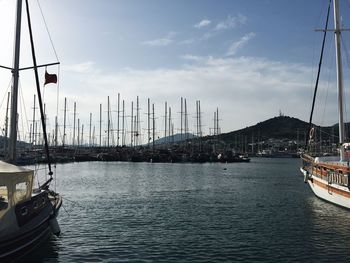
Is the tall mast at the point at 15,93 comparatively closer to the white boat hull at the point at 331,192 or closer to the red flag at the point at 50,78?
the red flag at the point at 50,78

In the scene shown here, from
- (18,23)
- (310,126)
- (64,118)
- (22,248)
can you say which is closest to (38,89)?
(18,23)

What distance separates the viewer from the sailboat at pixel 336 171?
31080mm

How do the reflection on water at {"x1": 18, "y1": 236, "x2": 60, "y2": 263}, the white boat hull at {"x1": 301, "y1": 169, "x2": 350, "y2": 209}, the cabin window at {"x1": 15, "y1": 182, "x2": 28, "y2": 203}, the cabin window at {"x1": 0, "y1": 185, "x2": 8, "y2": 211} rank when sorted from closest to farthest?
the cabin window at {"x1": 0, "y1": 185, "x2": 8, "y2": 211} → the cabin window at {"x1": 15, "y1": 182, "x2": 28, "y2": 203} → the reflection on water at {"x1": 18, "y1": 236, "x2": 60, "y2": 263} → the white boat hull at {"x1": 301, "y1": 169, "x2": 350, "y2": 209}

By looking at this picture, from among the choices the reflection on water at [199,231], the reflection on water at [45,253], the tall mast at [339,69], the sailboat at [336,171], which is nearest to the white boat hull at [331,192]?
the sailboat at [336,171]

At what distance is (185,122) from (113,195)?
116 m

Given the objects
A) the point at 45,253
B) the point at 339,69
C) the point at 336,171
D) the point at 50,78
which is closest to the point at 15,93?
the point at 50,78

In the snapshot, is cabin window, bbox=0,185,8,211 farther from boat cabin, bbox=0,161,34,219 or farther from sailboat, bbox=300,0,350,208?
sailboat, bbox=300,0,350,208

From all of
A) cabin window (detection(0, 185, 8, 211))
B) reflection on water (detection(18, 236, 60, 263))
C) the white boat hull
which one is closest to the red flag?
cabin window (detection(0, 185, 8, 211))

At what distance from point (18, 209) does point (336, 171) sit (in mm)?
25599

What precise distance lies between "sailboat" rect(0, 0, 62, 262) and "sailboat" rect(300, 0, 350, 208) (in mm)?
22059

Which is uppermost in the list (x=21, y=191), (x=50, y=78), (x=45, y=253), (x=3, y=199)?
A: (x=50, y=78)

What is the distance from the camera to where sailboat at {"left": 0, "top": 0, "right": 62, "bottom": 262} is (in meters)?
15.9

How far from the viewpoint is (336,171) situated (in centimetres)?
3259

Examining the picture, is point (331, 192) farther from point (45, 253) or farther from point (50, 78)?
point (50, 78)
